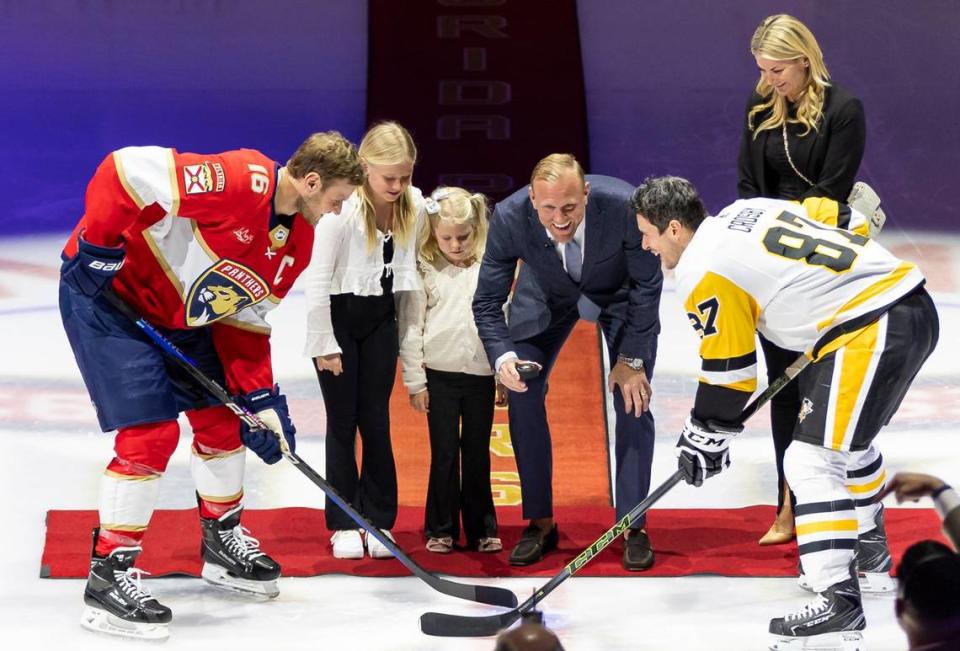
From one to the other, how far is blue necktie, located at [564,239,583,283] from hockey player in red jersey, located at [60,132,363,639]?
72cm

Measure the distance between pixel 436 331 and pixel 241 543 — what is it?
2.67ft

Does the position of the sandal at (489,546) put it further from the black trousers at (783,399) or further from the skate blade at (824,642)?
the skate blade at (824,642)

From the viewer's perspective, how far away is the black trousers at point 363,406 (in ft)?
14.4

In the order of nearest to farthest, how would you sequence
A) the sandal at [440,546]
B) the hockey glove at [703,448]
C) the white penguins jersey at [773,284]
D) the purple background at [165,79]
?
the white penguins jersey at [773,284] → the hockey glove at [703,448] → the sandal at [440,546] → the purple background at [165,79]

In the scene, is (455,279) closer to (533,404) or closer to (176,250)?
(533,404)

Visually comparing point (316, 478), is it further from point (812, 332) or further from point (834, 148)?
point (834, 148)

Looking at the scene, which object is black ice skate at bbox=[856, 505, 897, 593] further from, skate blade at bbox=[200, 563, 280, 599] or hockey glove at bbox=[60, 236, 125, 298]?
hockey glove at bbox=[60, 236, 125, 298]

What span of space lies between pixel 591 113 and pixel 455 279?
13.0ft

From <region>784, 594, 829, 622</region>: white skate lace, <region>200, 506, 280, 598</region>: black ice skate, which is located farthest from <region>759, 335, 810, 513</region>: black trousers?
<region>200, 506, 280, 598</region>: black ice skate

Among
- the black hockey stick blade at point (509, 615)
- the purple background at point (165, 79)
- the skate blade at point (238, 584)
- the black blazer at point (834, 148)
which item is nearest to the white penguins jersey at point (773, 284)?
the black hockey stick blade at point (509, 615)

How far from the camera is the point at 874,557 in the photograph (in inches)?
165

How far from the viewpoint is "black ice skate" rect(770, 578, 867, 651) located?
3.72 meters

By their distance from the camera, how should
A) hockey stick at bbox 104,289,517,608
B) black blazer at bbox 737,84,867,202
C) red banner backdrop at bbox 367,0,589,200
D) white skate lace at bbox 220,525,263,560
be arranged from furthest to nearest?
red banner backdrop at bbox 367,0,589,200, black blazer at bbox 737,84,867,202, white skate lace at bbox 220,525,263,560, hockey stick at bbox 104,289,517,608

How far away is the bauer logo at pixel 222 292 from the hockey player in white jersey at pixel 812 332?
3.49ft
